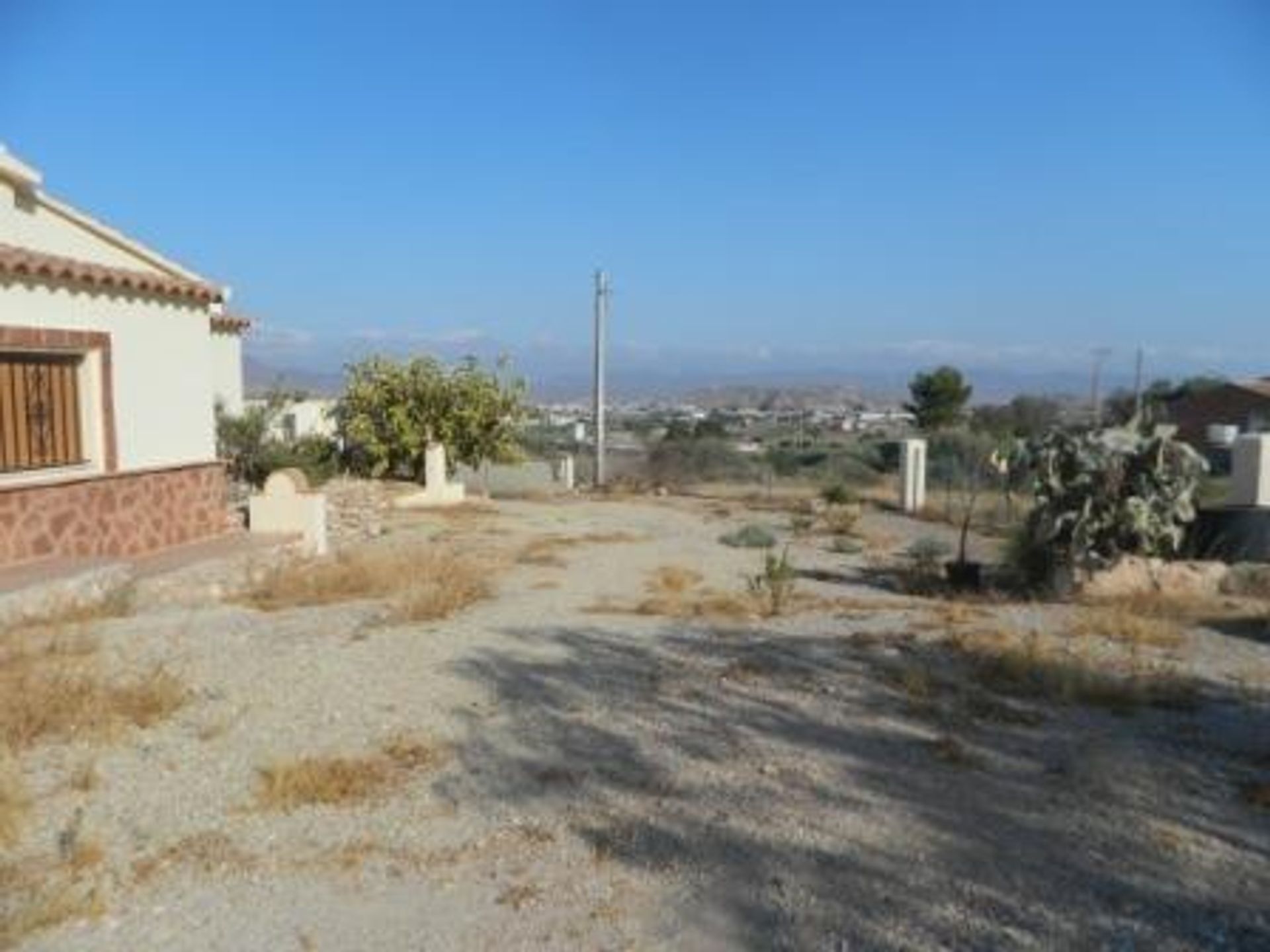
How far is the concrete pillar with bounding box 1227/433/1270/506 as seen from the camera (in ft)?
49.8

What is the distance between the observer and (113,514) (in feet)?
41.0

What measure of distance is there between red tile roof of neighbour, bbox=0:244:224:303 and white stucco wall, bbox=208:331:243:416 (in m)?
6.95

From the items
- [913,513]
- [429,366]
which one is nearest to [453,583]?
[429,366]

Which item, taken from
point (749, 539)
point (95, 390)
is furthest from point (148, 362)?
point (749, 539)

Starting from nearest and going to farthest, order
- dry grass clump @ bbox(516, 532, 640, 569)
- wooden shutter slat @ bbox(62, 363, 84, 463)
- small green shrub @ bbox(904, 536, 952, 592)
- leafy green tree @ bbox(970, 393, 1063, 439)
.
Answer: wooden shutter slat @ bbox(62, 363, 84, 463), small green shrub @ bbox(904, 536, 952, 592), dry grass clump @ bbox(516, 532, 640, 569), leafy green tree @ bbox(970, 393, 1063, 439)

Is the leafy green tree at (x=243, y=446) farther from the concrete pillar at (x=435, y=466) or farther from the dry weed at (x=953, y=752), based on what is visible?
the dry weed at (x=953, y=752)

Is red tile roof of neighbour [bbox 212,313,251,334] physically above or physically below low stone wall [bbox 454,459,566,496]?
above

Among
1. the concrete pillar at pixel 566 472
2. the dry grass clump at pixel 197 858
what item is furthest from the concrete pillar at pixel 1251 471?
the concrete pillar at pixel 566 472

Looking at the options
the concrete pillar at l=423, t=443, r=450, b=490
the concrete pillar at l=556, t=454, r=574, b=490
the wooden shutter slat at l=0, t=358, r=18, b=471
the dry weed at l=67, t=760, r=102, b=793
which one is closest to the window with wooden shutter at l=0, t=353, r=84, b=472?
the wooden shutter slat at l=0, t=358, r=18, b=471

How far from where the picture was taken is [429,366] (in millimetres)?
26234

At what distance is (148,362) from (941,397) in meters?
43.5

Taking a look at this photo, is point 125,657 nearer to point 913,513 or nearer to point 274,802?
point 274,802

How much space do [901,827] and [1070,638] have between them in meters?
5.04

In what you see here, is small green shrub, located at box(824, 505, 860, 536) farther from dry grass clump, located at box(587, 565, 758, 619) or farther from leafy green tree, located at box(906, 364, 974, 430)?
leafy green tree, located at box(906, 364, 974, 430)
